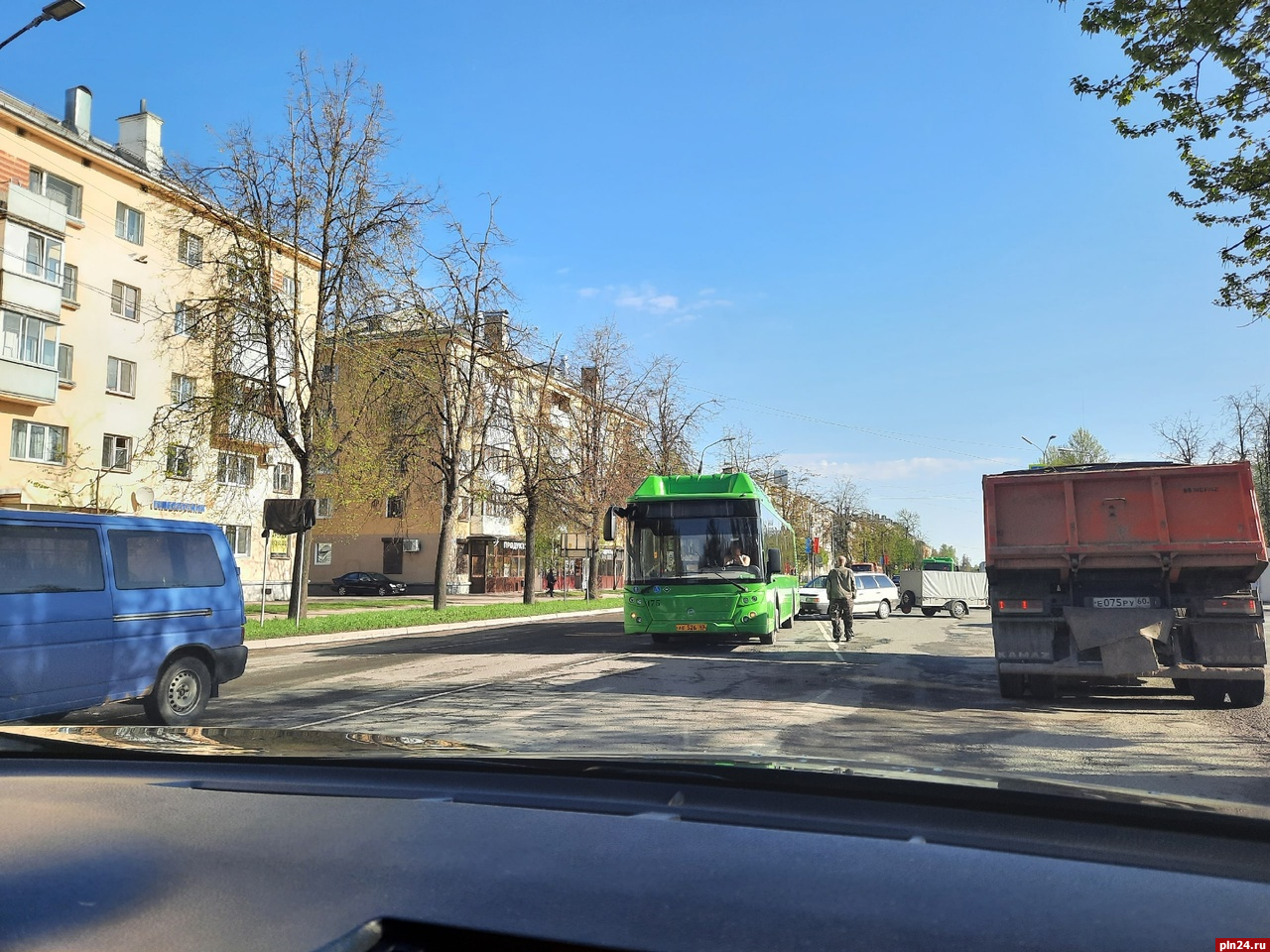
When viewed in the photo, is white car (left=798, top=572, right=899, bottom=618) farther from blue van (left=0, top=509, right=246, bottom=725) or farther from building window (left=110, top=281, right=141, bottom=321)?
building window (left=110, top=281, right=141, bottom=321)

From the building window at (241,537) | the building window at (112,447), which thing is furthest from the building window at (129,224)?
the building window at (241,537)

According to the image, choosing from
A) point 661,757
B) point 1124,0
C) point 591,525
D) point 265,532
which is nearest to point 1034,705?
point 1124,0

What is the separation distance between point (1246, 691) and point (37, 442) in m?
36.0

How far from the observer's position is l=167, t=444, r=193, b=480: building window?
22.2m

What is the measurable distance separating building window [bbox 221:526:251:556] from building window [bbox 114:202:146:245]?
12975 millimetres

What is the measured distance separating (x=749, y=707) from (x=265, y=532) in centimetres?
1364

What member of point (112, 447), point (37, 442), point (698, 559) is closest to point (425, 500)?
point (112, 447)

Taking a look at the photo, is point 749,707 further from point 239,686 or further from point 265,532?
point 265,532

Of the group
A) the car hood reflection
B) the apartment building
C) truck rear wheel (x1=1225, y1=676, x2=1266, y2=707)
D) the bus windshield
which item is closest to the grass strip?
the apartment building

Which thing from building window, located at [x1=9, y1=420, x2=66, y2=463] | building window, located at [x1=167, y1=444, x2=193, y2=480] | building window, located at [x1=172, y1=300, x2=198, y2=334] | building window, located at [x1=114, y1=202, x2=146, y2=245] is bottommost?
building window, located at [x1=167, y1=444, x2=193, y2=480]

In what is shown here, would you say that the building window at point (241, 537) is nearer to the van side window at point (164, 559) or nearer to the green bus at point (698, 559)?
the green bus at point (698, 559)

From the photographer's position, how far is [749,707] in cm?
977

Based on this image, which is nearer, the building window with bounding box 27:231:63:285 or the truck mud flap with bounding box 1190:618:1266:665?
the truck mud flap with bounding box 1190:618:1266:665

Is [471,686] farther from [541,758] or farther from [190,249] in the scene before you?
[190,249]
